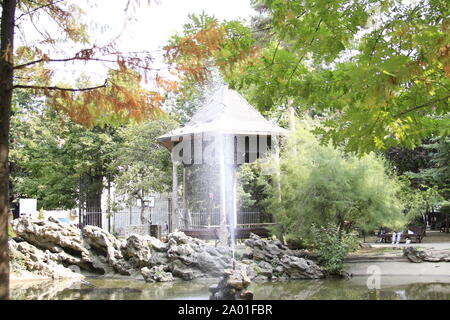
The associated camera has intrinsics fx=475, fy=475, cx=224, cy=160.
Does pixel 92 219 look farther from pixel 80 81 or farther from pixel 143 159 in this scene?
pixel 80 81

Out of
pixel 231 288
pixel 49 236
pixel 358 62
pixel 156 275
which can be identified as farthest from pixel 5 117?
pixel 49 236

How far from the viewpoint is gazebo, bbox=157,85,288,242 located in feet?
50.9

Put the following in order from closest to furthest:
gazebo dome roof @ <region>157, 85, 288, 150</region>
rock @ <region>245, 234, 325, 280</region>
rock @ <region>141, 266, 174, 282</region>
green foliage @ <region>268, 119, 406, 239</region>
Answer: rock @ <region>141, 266, 174, 282</region>, rock @ <region>245, 234, 325, 280</region>, green foliage @ <region>268, 119, 406, 239</region>, gazebo dome roof @ <region>157, 85, 288, 150</region>

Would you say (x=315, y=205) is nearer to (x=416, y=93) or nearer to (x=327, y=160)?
(x=327, y=160)

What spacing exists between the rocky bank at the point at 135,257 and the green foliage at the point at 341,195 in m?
1.28

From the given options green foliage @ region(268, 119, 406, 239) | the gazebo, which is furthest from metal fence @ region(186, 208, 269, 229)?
green foliage @ region(268, 119, 406, 239)

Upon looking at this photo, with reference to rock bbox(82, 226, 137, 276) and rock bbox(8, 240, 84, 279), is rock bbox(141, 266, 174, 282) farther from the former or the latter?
rock bbox(8, 240, 84, 279)

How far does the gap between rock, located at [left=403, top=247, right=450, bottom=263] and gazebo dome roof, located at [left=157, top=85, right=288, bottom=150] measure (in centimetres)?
556

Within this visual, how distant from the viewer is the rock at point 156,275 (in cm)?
1046

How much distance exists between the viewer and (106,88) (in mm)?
4363

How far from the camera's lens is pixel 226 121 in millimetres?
15695

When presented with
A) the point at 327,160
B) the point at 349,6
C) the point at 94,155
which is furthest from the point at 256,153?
the point at 349,6

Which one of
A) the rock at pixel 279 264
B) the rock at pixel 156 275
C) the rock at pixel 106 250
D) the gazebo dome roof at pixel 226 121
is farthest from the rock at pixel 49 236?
the gazebo dome roof at pixel 226 121
